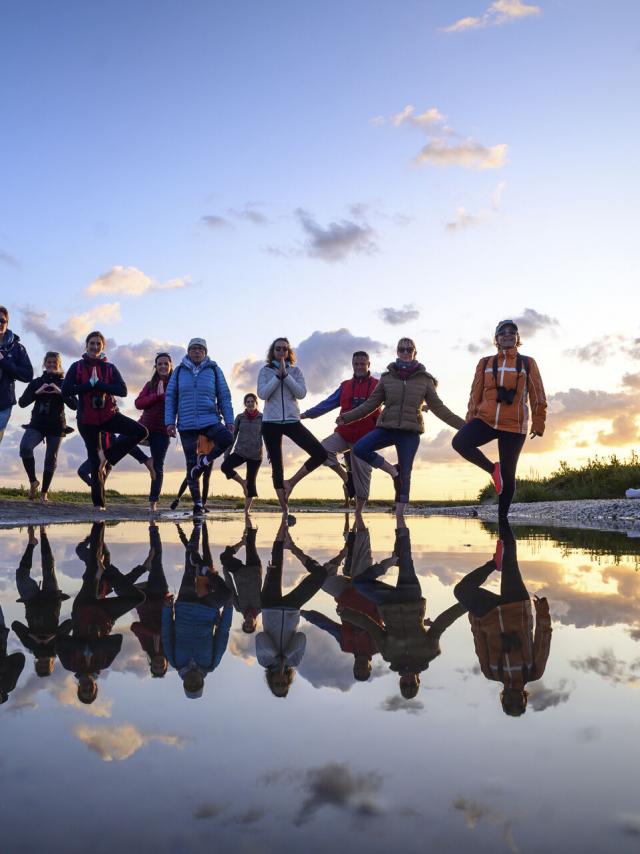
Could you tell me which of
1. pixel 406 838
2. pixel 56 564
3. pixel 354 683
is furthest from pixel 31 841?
pixel 56 564

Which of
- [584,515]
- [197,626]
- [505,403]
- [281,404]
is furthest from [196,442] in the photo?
[197,626]

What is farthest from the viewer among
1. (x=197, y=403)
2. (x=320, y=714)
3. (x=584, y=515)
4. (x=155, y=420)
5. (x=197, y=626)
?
(x=584, y=515)

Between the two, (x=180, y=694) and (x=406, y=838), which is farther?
(x=180, y=694)

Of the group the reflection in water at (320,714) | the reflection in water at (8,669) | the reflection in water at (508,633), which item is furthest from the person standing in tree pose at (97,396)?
the reflection in water at (8,669)

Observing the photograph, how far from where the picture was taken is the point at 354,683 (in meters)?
2.41

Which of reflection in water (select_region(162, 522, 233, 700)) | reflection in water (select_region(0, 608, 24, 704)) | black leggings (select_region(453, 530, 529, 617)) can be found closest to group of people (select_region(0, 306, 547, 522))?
black leggings (select_region(453, 530, 529, 617))

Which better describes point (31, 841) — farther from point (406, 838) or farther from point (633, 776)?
point (633, 776)

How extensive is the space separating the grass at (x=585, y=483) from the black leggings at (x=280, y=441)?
32.9ft

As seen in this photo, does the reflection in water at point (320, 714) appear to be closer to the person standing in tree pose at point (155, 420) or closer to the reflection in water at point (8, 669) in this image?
the reflection in water at point (8, 669)

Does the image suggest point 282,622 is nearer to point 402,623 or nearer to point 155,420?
point 402,623

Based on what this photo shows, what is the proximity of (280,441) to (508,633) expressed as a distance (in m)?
8.76

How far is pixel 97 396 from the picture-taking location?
11.5 meters

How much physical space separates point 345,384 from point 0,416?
5443 millimetres

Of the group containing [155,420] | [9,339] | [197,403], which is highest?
[9,339]
